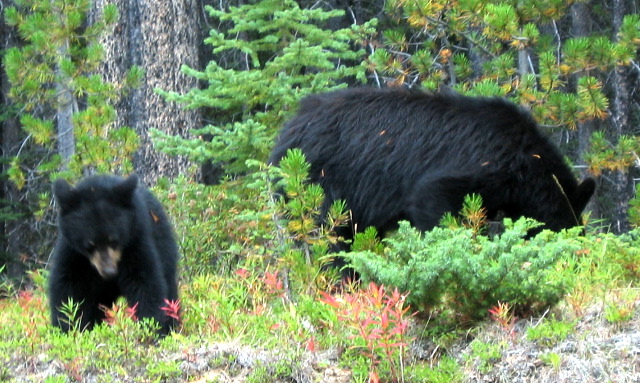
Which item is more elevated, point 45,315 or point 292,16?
point 292,16

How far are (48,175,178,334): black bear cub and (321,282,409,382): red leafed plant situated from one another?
1.32 metres

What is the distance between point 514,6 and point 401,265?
5084 mm

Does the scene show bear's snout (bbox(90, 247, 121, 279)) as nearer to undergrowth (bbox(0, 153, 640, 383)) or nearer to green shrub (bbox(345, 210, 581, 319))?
undergrowth (bbox(0, 153, 640, 383))

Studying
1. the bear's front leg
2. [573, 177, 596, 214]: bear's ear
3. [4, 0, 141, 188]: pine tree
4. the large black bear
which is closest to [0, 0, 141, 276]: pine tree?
[4, 0, 141, 188]: pine tree

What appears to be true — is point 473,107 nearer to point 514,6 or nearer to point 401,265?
point 514,6

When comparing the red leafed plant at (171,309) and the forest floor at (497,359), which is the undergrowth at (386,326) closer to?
the forest floor at (497,359)

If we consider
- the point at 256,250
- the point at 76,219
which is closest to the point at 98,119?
the point at 256,250

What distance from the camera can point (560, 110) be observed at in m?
9.64

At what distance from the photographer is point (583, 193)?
315 inches

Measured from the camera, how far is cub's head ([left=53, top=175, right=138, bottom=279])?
18.0ft

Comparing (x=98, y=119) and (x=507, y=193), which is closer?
(x=507, y=193)

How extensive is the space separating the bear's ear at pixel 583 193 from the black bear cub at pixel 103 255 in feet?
12.9

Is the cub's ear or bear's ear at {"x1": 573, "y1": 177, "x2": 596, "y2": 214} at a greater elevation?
the cub's ear

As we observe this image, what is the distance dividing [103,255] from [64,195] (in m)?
0.45
